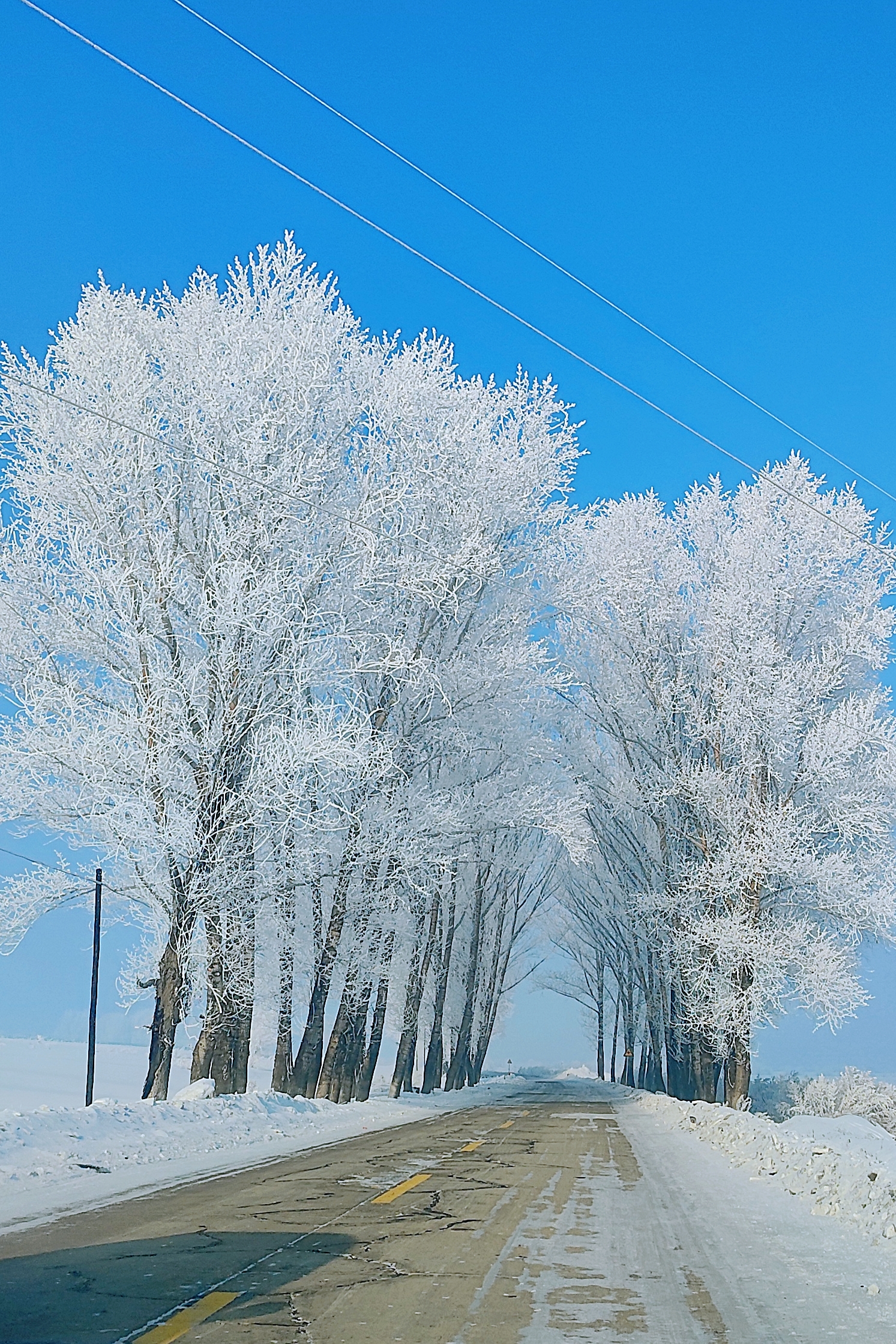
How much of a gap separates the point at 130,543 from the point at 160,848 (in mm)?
5136

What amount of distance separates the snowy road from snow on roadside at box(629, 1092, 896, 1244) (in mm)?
294

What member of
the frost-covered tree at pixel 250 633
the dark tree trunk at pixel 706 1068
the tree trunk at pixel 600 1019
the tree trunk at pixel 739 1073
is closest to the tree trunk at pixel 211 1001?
the frost-covered tree at pixel 250 633

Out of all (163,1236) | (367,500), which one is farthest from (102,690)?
(163,1236)

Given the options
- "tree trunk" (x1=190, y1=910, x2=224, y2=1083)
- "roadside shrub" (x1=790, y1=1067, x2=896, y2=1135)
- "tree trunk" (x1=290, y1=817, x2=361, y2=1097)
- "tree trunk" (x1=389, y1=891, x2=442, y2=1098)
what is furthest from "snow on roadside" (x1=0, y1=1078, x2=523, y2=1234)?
"roadside shrub" (x1=790, y1=1067, x2=896, y2=1135)

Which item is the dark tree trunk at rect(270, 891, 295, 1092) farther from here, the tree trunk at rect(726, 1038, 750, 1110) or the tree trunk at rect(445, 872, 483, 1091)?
the tree trunk at rect(445, 872, 483, 1091)

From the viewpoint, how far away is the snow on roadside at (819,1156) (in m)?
9.66

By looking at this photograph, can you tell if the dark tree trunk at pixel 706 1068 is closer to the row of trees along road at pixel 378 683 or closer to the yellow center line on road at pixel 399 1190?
the row of trees along road at pixel 378 683

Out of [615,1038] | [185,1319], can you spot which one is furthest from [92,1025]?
[615,1038]

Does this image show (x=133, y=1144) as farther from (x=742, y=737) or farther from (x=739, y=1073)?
(x=739, y=1073)

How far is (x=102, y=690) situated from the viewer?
2009 centimetres

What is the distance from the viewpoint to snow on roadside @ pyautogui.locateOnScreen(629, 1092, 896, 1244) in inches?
380

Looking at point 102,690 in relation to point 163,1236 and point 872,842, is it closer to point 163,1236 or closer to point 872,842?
point 163,1236

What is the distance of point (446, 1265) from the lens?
23.5 feet

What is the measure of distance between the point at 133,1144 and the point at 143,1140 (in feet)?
1.12
